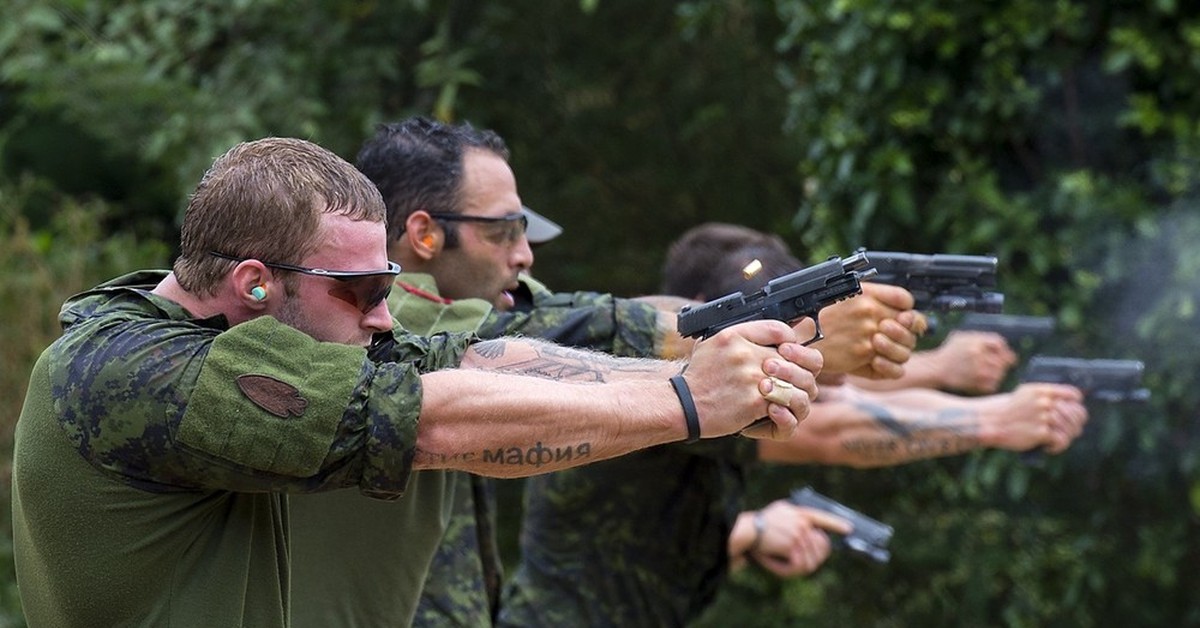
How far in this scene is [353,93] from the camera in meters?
7.98

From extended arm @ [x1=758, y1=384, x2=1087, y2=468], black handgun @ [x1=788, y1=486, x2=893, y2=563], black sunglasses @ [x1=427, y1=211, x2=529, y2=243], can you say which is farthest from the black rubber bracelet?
black handgun @ [x1=788, y1=486, x2=893, y2=563]

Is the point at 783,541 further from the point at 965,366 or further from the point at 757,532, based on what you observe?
the point at 965,366

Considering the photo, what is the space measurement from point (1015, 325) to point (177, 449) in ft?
12.4

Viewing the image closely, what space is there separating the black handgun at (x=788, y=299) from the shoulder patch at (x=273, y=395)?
38.7 inches

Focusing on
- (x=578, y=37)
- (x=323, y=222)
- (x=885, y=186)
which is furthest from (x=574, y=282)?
(x=323, y=222)

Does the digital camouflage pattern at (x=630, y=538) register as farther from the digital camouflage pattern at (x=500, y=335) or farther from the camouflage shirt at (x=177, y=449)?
the camouflage shirt at (x=177, y=449)

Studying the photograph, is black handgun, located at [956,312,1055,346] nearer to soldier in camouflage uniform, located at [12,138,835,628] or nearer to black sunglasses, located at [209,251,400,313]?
soldier in camouflage uniform, located at [12,138,835,628]

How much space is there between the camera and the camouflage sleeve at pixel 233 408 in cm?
252

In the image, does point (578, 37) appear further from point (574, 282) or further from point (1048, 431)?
point (1048, 431)

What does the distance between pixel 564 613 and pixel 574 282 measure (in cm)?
367

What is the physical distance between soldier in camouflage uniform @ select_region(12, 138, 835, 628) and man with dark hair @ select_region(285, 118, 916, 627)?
0.97m

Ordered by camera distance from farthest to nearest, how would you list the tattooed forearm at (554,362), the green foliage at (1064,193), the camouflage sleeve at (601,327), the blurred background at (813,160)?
the blurred background at (813,160), the green foliage at (1064,193), the camouflage sleeve at (601,327), the tattooed forearm at (554,362)

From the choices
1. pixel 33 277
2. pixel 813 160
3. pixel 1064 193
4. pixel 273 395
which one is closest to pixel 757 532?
pixel 813 160

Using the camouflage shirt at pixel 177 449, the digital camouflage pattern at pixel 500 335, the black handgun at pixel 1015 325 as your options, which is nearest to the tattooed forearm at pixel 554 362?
the camouflage shirt at pixel 177 449
